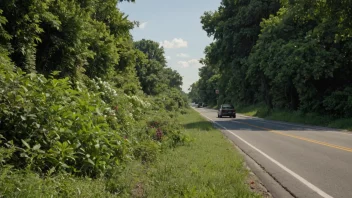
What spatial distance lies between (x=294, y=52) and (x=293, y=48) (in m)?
0.98

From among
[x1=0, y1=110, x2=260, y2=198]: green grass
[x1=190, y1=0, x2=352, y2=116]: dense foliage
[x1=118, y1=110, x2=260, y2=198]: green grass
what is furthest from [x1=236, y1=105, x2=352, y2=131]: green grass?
[x1=0, y1=110, x2=260, y2=198]: green grass

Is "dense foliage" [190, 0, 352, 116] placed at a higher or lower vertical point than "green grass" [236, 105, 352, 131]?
higher

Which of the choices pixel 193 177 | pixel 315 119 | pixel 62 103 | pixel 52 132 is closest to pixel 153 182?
pixel 193 177

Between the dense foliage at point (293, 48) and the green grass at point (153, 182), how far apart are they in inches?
467

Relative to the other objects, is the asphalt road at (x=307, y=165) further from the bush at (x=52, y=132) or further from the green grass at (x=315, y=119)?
the green grass at (x=315, y=119)

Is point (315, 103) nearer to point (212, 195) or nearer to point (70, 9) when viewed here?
point (70, 9)

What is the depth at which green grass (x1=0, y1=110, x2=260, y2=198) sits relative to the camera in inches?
181

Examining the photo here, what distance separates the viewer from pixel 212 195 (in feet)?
17.9

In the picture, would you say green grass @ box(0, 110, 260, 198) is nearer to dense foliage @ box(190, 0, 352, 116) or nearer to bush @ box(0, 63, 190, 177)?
bush @ box(0, 63, 190, 177)

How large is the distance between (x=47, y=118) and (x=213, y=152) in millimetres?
5718

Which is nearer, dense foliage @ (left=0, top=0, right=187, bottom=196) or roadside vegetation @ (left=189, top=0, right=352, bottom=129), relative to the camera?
dense foliage @ (left=0, top=0, right=187, bottom=196)

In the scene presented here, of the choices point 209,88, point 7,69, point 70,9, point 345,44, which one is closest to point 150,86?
point 345,44

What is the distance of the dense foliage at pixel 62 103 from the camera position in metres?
5.66

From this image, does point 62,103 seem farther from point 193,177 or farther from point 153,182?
point 193,177
